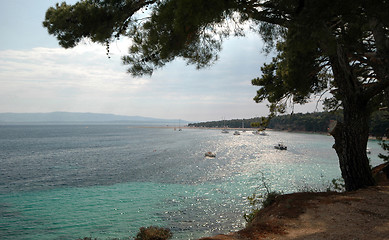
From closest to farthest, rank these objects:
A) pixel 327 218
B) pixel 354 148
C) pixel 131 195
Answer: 1. pixel 327 218
2. pixel 354 148
3. pixel 131 195

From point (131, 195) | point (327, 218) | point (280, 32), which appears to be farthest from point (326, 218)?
point (131, 195)

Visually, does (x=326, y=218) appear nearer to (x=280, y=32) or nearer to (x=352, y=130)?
(x=352, y=130)

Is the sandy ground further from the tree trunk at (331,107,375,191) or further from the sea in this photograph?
the sea

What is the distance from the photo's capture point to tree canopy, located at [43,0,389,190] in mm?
4062

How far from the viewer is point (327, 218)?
221 inches

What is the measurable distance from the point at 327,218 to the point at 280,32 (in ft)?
20.6

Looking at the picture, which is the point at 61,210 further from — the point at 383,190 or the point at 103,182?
the point at 383,190

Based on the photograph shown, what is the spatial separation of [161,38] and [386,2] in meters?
4.42

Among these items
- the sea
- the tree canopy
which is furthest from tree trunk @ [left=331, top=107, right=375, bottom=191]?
the sea

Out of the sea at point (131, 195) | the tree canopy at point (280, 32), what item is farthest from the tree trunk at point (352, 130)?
the sea at point (131, 195)

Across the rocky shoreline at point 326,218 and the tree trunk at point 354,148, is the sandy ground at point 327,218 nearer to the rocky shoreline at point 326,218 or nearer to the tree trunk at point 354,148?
the rocky shoreline at point 326,218

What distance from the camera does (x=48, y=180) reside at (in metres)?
27.0

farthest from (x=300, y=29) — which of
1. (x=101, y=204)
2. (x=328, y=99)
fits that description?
(x=101, y=204)

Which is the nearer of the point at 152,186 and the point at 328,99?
the point at 328,99
